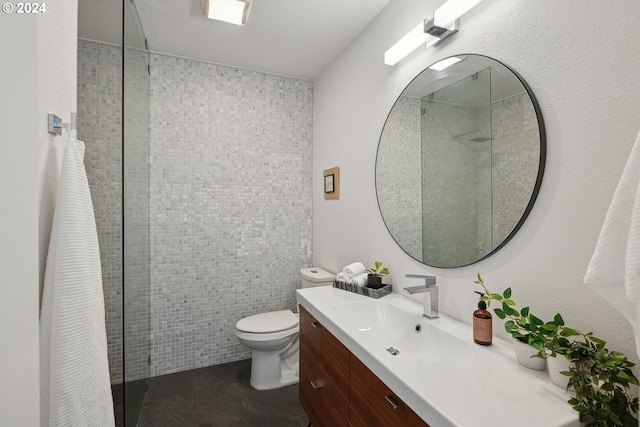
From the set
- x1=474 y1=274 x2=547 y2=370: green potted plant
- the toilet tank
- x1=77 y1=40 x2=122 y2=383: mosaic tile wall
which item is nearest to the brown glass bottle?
x1=474 y1=274 x2=547 y2=370: green potted plant

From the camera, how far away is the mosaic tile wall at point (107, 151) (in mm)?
1657

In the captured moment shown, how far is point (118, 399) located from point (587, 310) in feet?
7.09

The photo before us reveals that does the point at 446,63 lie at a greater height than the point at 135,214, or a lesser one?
greater

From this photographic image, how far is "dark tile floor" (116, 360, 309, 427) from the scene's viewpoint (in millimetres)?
1924

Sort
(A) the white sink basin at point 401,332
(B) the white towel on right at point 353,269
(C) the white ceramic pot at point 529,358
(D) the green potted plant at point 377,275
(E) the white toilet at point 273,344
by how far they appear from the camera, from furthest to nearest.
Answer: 1. (E) the white toilet at point 273,344
2. (B) the white towel on right at point 353,269
3. (D) the green potted plant at point 377,275
4. (A) the white sink basin at point 401,332
5. (C) the white ceramic pot at point 529,358

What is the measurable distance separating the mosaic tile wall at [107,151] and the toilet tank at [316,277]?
1306 millimetres

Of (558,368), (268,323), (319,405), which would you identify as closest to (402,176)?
(558,368)

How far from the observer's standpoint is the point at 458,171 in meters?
1.41

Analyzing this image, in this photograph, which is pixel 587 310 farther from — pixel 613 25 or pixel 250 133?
pixel 250 133

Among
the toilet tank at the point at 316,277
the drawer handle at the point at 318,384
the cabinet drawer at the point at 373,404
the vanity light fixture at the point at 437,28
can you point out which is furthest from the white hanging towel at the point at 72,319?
the toilet tank at the point at 316,277

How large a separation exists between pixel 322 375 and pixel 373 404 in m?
0.49

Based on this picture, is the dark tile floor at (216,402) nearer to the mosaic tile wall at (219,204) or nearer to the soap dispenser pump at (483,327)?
the mosaic tile wall at (219,204)

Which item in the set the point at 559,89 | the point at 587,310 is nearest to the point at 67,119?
the point at 559,89

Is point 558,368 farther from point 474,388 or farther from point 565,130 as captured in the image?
point 565,130
